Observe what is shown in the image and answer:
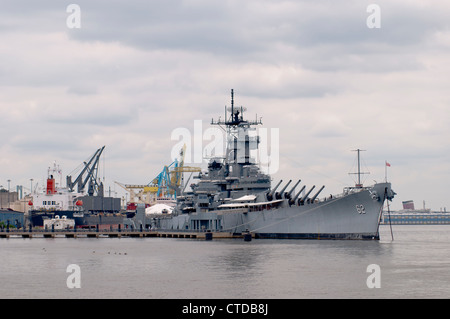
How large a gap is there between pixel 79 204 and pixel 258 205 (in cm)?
8651

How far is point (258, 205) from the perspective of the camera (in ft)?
311

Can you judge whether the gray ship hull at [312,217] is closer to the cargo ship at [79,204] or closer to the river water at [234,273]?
the river water at [234,273]

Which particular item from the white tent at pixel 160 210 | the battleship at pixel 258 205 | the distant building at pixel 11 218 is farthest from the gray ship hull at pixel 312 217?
the distant building at pixel 11 218

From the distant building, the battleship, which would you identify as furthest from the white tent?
the distant building

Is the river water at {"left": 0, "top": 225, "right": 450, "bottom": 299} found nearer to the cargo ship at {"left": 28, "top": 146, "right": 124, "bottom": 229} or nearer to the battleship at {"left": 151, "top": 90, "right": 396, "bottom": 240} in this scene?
the battleship at {"left": 151, "top": 90, "right": 396, "bottom": 240}

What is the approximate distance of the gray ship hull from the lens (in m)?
80.5

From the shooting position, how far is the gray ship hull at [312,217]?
264 ft

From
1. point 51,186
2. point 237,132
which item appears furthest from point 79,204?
point 237,132

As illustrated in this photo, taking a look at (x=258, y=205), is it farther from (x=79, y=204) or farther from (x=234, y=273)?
(x=79, y=204)

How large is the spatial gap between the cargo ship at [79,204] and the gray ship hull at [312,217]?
61268 millimetres

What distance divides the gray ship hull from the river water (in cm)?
664
